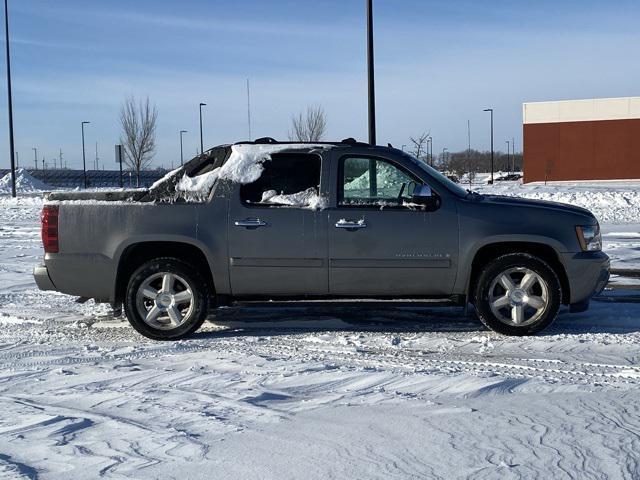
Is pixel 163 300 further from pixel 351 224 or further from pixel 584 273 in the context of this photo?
pixel 584 273

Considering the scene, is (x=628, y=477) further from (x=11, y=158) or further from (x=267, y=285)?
(x=11, y=158)

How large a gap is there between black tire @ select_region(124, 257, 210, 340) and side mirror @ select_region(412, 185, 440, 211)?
2.04m

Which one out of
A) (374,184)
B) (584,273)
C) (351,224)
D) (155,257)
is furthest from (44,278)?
(584,273)

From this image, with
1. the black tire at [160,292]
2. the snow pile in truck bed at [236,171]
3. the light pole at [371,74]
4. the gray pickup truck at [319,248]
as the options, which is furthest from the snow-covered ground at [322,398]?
the light pole at [371,74]

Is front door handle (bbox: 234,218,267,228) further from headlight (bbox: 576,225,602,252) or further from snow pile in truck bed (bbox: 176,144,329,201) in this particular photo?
headlight (bbox: 576,225,602,252)

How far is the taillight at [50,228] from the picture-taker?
657 cm

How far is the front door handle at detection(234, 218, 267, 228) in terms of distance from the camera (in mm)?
6555

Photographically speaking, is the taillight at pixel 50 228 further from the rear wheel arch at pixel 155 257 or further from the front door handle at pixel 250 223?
the front door handle at pixel 250 223

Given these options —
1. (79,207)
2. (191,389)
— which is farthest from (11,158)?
(191,389)

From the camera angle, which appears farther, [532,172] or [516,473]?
[532,172]

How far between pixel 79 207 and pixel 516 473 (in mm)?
4537

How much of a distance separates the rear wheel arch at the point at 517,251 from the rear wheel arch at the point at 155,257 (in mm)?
2382

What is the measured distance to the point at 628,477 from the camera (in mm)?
3516

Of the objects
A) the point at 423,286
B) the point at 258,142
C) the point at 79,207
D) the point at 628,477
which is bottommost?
the point at 628,477
